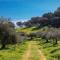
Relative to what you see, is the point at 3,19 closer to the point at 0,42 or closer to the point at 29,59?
the point at 0,42

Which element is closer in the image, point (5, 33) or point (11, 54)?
point (11, 54)

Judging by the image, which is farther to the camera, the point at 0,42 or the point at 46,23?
the point at 46,23

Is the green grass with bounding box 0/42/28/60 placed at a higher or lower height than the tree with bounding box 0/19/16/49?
lower

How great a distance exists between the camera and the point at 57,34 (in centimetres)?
8294

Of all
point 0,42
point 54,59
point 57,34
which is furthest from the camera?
point 57,34

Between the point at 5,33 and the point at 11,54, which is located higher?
the point at 5,33

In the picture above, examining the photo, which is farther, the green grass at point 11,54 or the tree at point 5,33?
the tree at point 5,33

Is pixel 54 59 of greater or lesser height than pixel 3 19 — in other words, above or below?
below

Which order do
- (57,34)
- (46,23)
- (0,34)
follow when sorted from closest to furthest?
(0,34) < (57,34) < (46,23)

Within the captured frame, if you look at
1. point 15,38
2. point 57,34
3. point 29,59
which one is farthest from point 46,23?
point 29,59

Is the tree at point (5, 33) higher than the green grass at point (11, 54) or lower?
higher

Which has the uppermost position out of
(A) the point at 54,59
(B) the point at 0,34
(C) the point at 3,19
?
(C) the point at 3,19

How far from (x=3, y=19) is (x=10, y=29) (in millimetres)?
4925

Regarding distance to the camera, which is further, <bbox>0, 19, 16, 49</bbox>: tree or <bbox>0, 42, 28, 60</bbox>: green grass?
<bbox>0, 19, 16, 49</bbox>: tree
